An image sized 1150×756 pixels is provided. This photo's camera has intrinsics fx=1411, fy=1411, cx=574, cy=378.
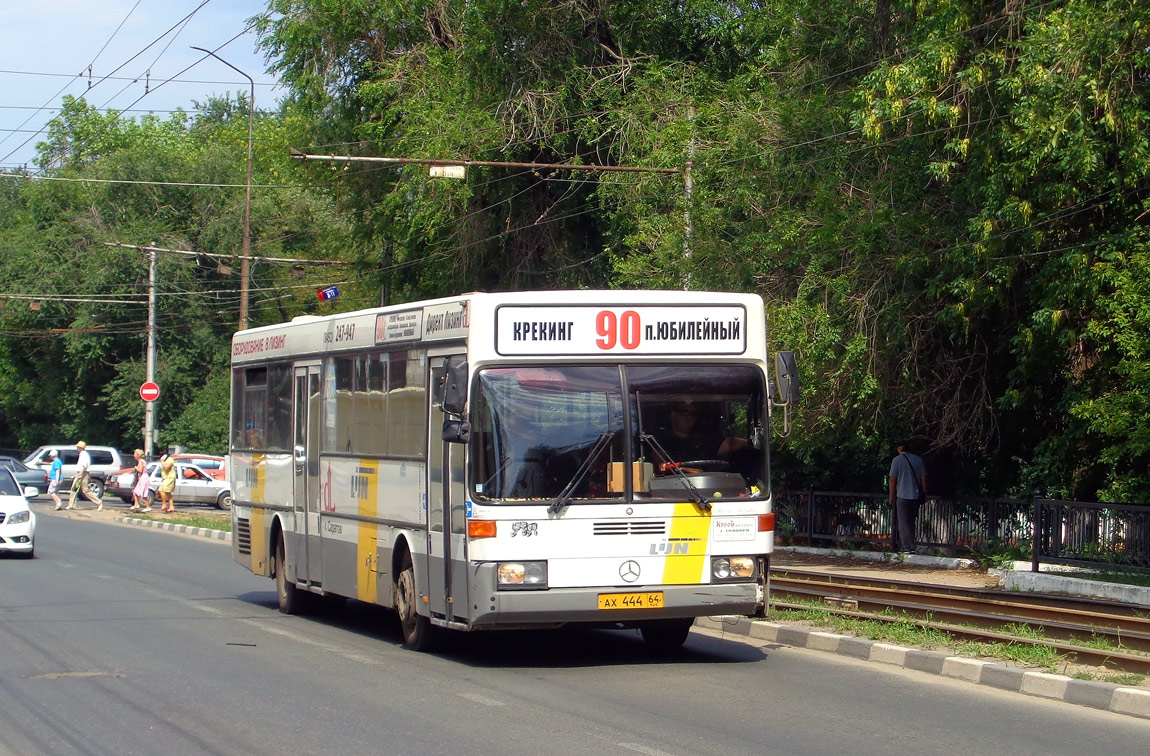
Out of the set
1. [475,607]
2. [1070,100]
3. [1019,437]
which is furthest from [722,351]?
[1019,437]

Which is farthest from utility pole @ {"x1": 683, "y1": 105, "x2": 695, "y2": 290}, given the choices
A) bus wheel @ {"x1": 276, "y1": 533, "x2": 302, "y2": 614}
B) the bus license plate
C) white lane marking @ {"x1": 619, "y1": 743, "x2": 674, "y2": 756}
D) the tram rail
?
white lane marking @ {"x1": 619, "y1": 743, "x2": 674, "y2": 756}

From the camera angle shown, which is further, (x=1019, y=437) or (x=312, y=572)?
(x=1019, y=437)

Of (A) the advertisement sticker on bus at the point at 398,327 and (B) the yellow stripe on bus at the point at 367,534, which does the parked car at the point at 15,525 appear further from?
(A) the advertisement sticker on bus at the point at 398,327

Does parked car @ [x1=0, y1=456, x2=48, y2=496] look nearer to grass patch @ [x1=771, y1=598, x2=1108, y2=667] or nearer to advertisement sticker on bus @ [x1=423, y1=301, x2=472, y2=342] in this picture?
grass patch @ [x1=771, y1=598, x2=1108, y2=667]

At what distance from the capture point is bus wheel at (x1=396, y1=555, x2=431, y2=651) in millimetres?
11898

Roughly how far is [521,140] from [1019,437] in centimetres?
1246

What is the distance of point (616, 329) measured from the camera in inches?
430

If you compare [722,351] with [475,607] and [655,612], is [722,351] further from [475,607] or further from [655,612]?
[475,607]

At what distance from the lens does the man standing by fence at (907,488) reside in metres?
22.4

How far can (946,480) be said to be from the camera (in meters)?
25.3

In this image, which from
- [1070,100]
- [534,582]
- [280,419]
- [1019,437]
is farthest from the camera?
[1019,437]

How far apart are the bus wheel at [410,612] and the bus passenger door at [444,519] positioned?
21.9 inches

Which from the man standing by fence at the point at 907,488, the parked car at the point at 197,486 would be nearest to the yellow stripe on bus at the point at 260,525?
the man standing by fence at the point at 907,488

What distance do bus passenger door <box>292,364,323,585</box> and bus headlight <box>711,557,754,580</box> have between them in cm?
484
